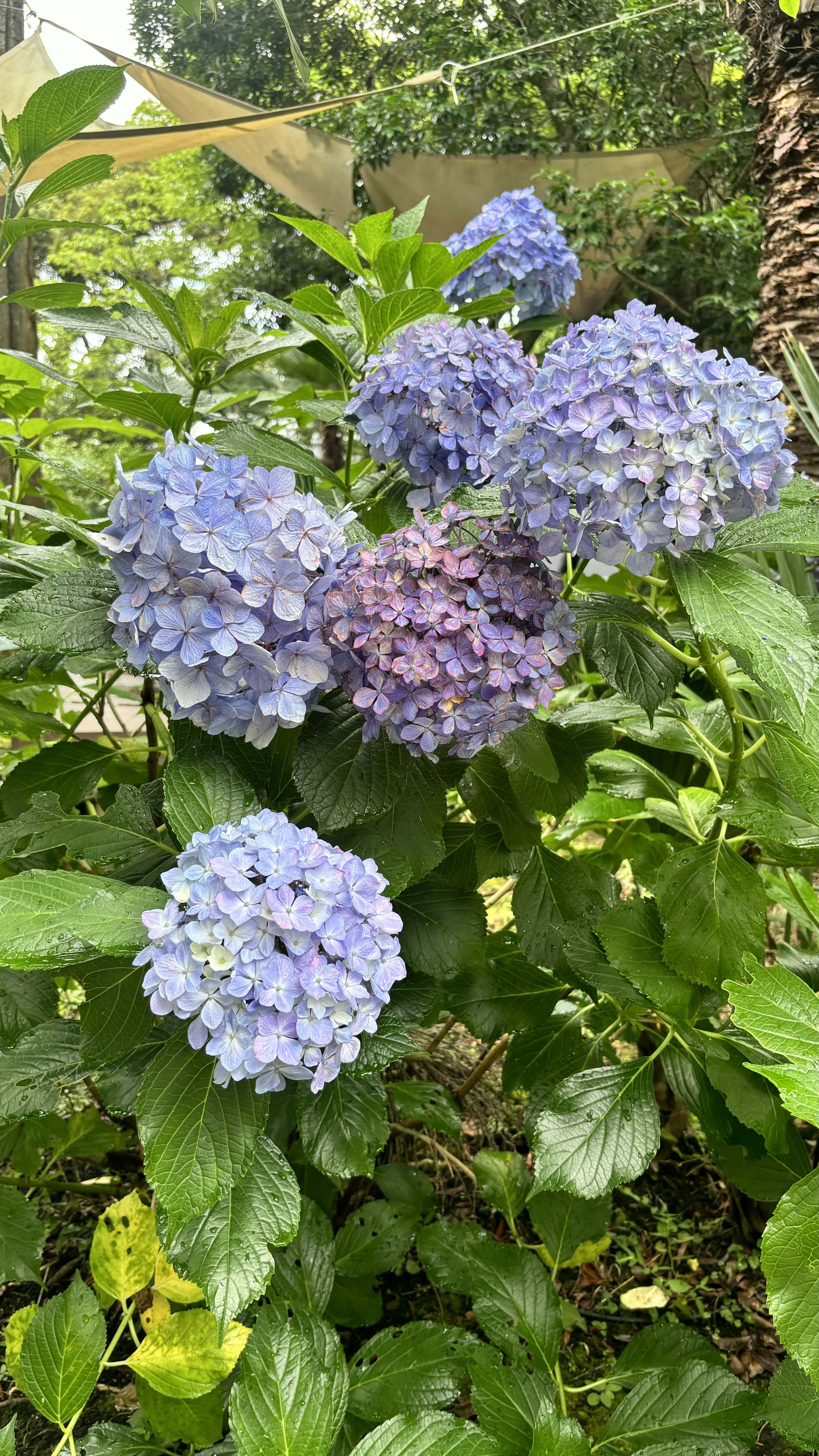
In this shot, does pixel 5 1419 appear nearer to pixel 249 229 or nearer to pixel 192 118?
pixel 192 118

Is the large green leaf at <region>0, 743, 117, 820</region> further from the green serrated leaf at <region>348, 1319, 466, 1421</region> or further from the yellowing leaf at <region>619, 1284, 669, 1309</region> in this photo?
the yellowing leaf at <region>619, 1284, 669, 1309</region>

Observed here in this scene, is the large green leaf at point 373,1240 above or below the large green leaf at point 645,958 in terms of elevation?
below

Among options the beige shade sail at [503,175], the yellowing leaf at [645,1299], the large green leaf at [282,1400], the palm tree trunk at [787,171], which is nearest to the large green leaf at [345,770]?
the large green leaf at [282,1400]

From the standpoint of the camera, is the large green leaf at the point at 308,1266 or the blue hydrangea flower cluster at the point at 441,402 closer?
the blue hydrangea flower cluster at the point at 441,402

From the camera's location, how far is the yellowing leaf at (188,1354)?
685 mm

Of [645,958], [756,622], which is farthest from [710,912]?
[756,622]

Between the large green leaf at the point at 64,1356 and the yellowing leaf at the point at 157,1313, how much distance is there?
11 centimetres

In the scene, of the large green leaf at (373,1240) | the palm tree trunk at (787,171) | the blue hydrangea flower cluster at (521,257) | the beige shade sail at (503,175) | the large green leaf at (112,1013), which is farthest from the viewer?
the beige shade sail at (503,175)

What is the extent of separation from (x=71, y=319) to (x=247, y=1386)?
0.80 metres

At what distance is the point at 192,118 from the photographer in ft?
10.7

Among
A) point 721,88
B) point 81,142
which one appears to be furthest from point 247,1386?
point 721,88

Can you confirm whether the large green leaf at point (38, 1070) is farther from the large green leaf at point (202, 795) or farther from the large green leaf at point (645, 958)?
the large green leaf at point (645, 958)

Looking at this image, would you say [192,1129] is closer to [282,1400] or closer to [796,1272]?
[282,1400]

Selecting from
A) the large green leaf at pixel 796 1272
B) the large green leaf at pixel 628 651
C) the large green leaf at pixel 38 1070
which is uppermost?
the large green leaf at pixel 628 651
